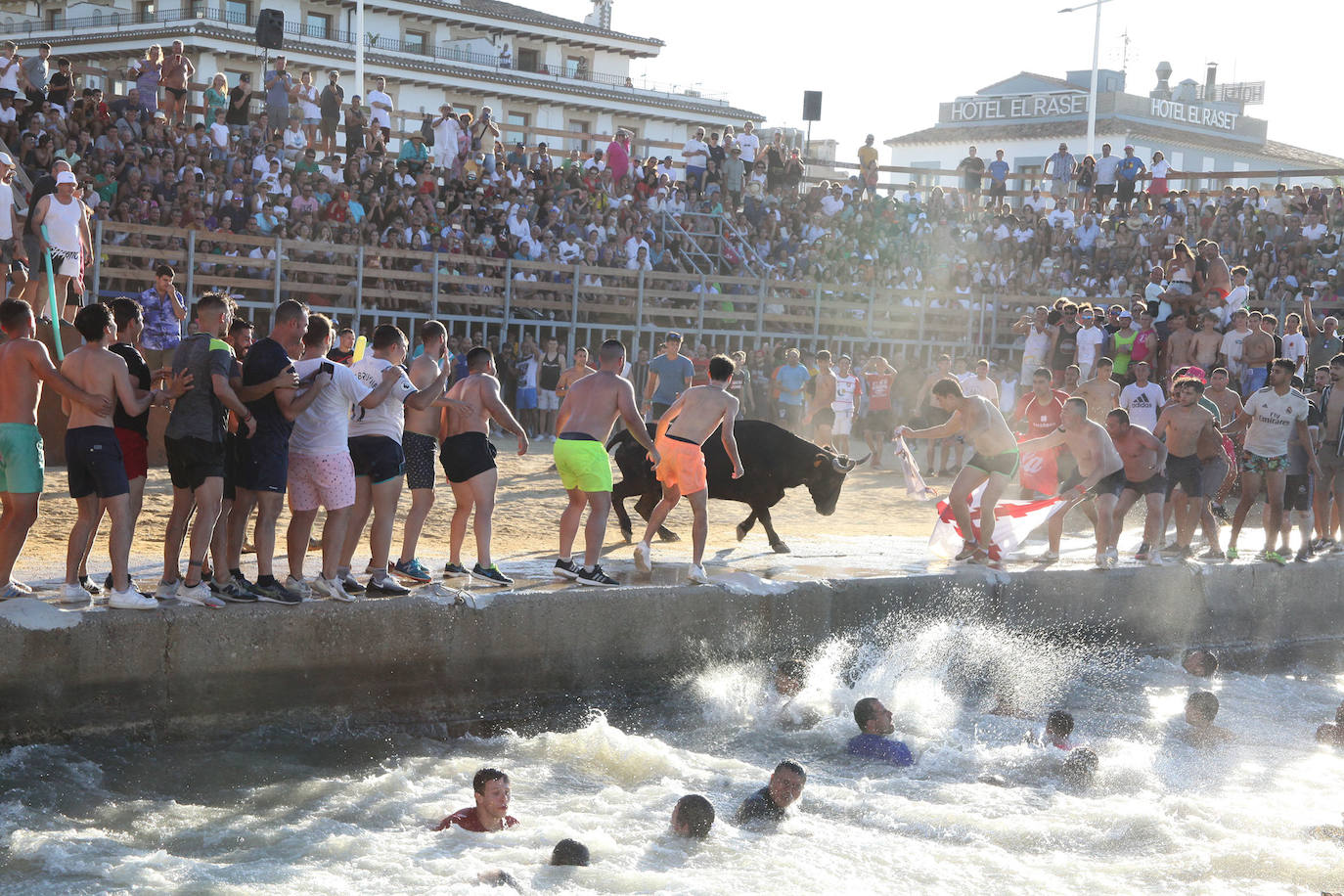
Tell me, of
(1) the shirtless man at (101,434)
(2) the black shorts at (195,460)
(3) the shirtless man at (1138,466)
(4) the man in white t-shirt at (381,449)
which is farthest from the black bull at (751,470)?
(1) the shirtless man at (101,434)

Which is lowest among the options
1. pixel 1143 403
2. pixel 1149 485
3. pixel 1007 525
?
pixel 1007 525

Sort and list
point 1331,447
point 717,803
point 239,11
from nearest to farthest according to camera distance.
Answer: point 717,803 < point 1331,447 < point 239,11

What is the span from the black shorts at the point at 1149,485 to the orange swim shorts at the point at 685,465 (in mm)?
4165

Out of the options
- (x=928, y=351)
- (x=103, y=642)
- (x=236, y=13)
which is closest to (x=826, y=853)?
(x=103, y=642)

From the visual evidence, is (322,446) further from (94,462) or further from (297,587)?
(94,462)

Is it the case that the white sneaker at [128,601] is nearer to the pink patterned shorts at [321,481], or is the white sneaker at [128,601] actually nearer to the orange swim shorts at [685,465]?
the pink patterned shorts at [321,481]

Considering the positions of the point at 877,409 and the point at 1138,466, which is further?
the point at 877,409

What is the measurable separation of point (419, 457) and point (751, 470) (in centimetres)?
398

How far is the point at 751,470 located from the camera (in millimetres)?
12023

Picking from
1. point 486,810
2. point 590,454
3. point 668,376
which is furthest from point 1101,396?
point 486,810

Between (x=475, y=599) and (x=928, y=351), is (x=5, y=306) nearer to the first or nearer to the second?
(x=475, y=599)

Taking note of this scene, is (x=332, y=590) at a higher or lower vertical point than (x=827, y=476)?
lower

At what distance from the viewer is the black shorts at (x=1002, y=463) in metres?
10.7

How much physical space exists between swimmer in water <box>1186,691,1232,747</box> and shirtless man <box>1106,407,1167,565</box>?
228cm
